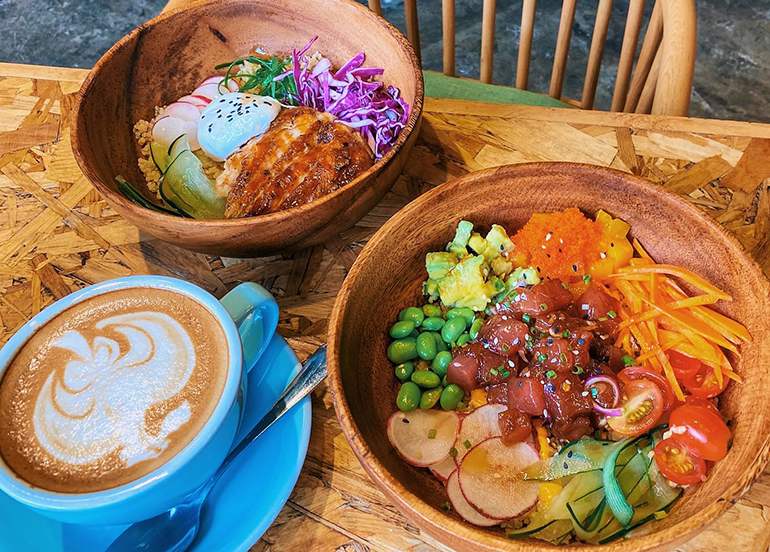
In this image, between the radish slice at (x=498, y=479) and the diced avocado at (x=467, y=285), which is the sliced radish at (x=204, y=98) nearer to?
the diced avocado at (x=467, y=285)

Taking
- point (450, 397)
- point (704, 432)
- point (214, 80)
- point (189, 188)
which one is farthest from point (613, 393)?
point (214, 80)

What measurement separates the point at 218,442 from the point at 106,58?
1.06 metres

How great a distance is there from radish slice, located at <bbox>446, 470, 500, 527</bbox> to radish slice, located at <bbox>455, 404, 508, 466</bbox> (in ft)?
0.15

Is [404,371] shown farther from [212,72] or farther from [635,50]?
[635,50]

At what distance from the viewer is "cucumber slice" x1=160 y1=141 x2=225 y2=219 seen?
64.3 inches

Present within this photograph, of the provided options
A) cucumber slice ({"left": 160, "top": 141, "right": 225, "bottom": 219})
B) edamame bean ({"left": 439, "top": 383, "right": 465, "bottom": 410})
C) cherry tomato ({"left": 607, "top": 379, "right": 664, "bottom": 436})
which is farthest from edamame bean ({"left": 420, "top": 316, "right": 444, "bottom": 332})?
cucumber slice ({"left": 160, "top": 141, "right": 225, "bottom": 219})

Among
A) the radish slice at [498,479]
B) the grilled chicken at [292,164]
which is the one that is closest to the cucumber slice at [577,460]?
the radish slice at [498,479]

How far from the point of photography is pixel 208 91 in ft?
6.06

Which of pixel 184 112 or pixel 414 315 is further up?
pixel 184 112

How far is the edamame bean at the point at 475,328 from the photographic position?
1.36 metres

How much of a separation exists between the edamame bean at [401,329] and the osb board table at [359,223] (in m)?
0.17

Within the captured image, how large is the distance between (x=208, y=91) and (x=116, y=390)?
3.23 feet

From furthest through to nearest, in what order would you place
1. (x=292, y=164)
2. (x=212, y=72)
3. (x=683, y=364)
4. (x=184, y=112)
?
(x=212, y=72), (x=184, y=112), (x=292, y=164), (x=683, y=364)

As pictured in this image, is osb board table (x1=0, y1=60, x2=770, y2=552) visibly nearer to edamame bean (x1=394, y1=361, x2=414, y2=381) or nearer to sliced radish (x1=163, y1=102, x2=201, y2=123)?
edamame bean (x1=394, y1=361, x2=414, y2=381)
